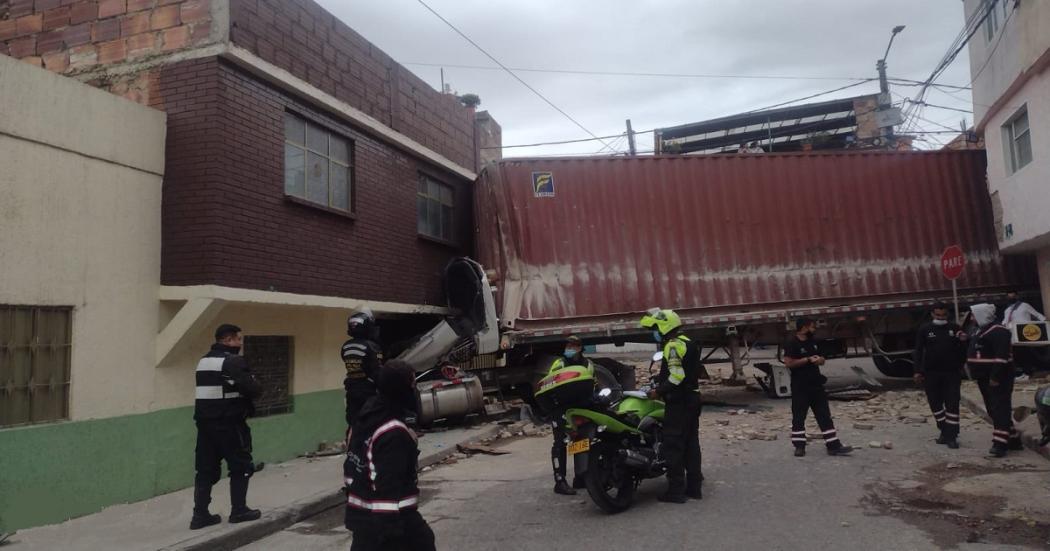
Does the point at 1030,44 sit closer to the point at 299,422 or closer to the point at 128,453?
the point at 299,422

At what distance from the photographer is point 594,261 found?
10.8 metres

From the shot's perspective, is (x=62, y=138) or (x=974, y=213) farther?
(x=974, y=213)

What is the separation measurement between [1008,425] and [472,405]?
21.0ft

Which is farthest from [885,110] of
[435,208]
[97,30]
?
[97,30]

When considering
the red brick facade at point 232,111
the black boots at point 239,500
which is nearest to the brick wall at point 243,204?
the red brick facade at point 232,111

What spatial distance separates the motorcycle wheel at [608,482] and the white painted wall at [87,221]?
14.1 feet

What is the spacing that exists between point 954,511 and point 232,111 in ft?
24.2

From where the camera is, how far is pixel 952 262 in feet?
37.2

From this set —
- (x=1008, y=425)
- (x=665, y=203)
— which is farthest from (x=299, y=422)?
(x=1008, y=425)

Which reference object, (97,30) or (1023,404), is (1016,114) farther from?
(97,30)

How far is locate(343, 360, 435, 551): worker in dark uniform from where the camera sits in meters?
2.93

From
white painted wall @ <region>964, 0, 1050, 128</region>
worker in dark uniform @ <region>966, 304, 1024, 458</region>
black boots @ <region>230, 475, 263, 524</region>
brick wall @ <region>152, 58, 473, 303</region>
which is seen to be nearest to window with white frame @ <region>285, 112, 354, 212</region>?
brick wall @ <region>152, 58, 473, 303</region>

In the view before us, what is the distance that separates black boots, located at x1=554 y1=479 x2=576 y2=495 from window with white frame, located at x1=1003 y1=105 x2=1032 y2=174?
921 cm

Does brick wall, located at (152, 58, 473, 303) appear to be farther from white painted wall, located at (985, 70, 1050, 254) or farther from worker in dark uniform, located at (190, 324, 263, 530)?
white painted wall, located at (985, 70, 1050, 254)
